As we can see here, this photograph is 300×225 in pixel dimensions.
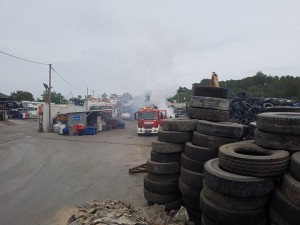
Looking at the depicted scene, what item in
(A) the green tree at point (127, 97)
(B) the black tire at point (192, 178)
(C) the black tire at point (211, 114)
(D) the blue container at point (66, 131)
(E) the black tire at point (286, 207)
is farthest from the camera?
(A) the green tree at point (127, 97)

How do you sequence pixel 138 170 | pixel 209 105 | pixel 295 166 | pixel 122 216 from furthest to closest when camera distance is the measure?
1. pixel 138 170
2. pixel 209 105
3. pixel 122 216
4. pixel 295 166

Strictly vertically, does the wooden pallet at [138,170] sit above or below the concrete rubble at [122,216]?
below

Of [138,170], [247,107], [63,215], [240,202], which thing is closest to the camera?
[240,202]

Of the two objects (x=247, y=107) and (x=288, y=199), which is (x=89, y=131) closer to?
(x=247, y=107)

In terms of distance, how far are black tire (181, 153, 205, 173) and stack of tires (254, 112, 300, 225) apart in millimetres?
1463

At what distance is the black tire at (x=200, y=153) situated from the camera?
673 centimetres

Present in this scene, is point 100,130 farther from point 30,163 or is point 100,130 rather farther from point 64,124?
point 30,163

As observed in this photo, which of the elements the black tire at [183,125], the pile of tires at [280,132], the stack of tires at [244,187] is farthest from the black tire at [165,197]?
the pile of tires at [280,132]

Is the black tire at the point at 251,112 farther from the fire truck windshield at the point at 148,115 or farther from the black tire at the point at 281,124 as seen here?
the fire truck windshield at the point at 148,115

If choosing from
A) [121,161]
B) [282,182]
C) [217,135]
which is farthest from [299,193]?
[121,161]

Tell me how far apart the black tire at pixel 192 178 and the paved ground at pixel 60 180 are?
190 cm

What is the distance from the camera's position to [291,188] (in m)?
4.47

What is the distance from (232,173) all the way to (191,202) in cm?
193

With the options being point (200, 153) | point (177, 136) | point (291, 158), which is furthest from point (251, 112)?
point (291, 158)
